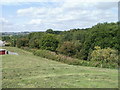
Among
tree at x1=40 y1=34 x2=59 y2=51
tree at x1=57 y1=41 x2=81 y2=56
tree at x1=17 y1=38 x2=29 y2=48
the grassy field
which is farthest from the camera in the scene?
tree at x1=17 y1=38 x2=29 y2=48

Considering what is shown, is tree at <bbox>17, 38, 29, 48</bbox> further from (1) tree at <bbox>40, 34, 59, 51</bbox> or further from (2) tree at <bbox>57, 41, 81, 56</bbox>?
(2) tree at <bbox>57, 41, 81, 56</bbox>

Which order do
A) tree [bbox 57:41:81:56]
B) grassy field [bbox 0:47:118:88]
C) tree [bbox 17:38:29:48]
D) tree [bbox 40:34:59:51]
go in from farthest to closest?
tree [bbox 17:38:29:48]
tree [bbox 40:34:59:51]
tree [bbox 57:41:81:56]
grassy field [bbox 0:47:118:88]

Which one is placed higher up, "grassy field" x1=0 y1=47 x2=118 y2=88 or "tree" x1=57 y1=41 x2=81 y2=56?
"grassy field" x1=0 y1=47 x2=118 y2=88

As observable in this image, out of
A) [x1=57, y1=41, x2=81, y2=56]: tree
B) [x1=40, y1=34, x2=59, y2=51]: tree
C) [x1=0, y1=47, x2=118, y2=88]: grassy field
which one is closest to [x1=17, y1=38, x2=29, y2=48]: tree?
[x1=40, y1=34, x2=59, y2=51]: tree

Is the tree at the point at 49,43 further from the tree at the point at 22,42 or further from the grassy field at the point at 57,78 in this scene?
the grassy field at the point at 57,78

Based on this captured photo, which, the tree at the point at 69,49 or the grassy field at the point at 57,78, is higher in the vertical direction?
the grassy field at the point at 57,78

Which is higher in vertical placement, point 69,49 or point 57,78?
point 57,78

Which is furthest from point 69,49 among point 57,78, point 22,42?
point 57,78

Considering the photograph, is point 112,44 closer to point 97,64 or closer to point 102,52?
point 102,52

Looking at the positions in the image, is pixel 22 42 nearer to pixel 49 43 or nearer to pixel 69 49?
pixel 49 43

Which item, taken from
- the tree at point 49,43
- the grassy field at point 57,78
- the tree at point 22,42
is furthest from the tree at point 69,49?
the grassy field at point 57,78

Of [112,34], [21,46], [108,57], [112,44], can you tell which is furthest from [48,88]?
[21,46]

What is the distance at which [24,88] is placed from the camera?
4016 millimetres

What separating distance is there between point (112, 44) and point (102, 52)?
6.98 metres
